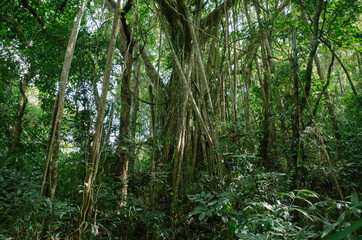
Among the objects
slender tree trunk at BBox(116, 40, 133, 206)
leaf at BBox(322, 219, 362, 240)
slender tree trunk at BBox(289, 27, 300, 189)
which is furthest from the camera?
slender tree trunk at BBox(116, 40, 133, 206)

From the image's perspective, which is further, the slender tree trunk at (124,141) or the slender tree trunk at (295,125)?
the slender tree trunk at (124,141)

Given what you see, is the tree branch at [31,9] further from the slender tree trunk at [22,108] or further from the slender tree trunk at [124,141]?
the slender tree trunk at [124,141]

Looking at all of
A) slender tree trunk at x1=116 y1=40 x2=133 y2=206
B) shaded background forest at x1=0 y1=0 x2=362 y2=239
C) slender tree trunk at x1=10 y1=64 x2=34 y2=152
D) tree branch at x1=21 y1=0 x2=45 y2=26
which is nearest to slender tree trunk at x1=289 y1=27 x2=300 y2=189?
shaded background forest at x1=0 y1=0 x2=362 y2=239

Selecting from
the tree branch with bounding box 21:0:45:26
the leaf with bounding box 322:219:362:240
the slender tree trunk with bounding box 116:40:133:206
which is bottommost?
the leaf with bounding box 322:219:362:240

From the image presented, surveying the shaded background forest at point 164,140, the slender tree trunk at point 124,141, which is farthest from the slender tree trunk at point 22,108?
the slender tree trunk at point 124,141

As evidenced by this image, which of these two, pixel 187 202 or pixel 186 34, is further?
pixel 186 34

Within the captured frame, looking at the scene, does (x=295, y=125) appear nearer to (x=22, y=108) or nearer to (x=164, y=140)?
(x=164, y=140)

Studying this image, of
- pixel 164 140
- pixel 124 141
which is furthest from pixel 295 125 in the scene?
pixel 124 141

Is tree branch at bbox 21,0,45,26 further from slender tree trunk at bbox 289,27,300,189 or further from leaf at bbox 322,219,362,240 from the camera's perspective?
leaf at bbox 322,219,362,240

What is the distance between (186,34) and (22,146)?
2.94 meters

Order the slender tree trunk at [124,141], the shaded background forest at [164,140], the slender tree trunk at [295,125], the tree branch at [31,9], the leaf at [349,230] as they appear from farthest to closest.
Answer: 1. the tree branch at [31,9]
2. the slender tree trunk at [124,141]
3. the slender tree trunk at [295,125]
4. the shaded background forest at [164,140]
5. the leaf at [349,230]

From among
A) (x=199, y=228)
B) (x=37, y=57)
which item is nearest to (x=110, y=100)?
(x=37, y=57)

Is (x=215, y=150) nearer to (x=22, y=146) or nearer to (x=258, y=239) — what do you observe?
(x=258, y=239)

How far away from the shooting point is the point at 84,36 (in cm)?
310
